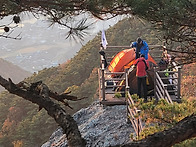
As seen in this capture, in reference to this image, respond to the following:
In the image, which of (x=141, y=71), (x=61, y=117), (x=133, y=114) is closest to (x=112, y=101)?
(x=141, y=71)

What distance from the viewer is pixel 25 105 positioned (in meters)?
26.8

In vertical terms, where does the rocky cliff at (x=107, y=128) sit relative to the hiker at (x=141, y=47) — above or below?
below

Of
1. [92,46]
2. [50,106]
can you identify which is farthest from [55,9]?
[92,46]

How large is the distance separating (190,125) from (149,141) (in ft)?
1.64

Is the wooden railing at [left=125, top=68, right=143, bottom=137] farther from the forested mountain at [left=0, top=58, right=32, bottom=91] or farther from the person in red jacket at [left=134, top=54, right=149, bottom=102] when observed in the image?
the forested mountain at [left=0, top=58, right=32, bottom=91]

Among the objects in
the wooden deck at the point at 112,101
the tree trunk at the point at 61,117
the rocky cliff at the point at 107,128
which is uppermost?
the tree trunk at the point at 61,117

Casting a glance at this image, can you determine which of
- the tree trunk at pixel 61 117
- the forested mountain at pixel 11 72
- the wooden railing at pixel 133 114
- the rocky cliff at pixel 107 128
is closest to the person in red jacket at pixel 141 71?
the wooden railing at pixel 133 114

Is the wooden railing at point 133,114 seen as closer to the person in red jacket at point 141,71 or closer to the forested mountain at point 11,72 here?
the person in red jacket at point 141,71

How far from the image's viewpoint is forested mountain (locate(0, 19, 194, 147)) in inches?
892

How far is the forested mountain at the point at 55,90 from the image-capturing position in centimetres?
2266

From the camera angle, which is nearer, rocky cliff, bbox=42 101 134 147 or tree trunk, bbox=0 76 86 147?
tree trunk, bbox=0 76 86 147

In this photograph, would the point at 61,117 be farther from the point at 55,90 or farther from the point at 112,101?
the point at 55,90

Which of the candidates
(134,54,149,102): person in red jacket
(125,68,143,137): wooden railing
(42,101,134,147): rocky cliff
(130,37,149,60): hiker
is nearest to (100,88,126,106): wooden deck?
(42,101,134,147): rocky cliff

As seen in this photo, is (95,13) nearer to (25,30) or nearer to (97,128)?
(97,128)
